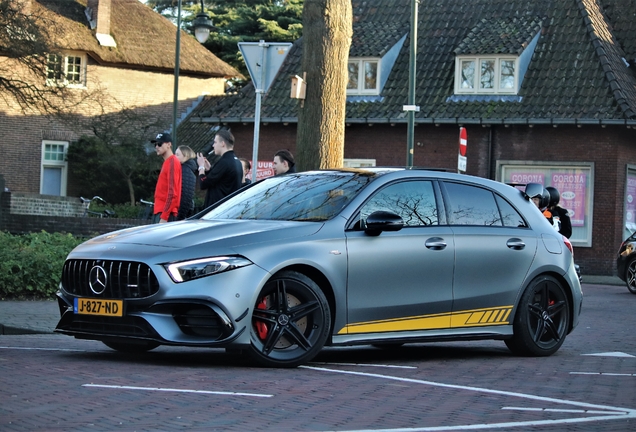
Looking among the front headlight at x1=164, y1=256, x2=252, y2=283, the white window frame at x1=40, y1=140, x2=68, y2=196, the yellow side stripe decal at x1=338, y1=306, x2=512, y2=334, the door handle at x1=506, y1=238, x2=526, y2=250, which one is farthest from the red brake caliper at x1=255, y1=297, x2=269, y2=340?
the white window frame at x1=40, y1=140, x2=68, y2=196

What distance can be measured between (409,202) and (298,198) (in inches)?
36.9

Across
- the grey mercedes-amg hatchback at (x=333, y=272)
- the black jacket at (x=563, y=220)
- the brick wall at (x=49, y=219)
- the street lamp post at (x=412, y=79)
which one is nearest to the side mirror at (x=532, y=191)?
the grey mercedes-amg hatchback at (x=333, y=272)

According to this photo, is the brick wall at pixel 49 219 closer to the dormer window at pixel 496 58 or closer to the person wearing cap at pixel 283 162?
the person wearing cap at pixel 283 162

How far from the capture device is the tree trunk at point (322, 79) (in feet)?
47.2

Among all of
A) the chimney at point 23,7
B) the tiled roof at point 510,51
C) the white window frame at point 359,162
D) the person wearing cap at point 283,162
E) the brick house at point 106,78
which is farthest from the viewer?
the brick house at point 106,78

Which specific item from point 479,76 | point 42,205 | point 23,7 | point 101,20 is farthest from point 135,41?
point 23,7

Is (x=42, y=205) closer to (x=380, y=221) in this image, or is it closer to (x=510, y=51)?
(x=510, y=51)

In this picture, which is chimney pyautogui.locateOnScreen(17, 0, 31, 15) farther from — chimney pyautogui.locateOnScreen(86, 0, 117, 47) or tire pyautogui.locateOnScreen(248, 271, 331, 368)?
tire pyautogui.locateOnScreen(248, 271, 331, 368)

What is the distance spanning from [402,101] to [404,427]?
2927 cm

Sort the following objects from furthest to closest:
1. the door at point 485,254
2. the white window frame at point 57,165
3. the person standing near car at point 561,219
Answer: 1. the white window frame at point 57,165
2. the person standing near car at point 561,219
3. the door at point 485,254

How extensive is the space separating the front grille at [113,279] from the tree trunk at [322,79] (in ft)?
19.8

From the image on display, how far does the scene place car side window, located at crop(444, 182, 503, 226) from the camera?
9.91 metres

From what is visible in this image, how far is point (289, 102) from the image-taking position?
3675 centimetres

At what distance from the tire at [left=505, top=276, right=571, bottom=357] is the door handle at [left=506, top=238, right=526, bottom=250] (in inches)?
13.9
